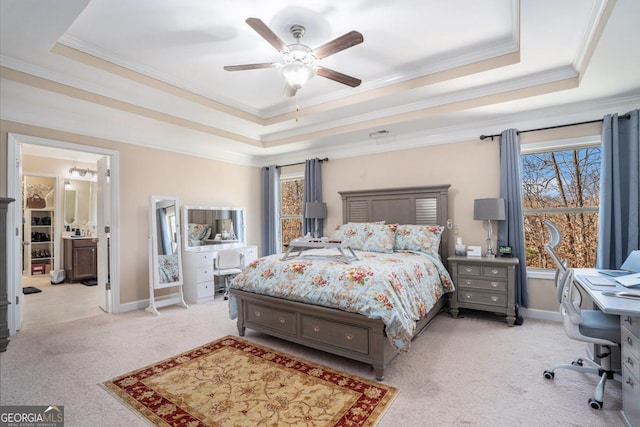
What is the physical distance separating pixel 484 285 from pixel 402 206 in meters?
1.56

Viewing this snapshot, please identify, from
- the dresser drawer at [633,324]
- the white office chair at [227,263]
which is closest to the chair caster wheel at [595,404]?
the dresser drawer at [633,324]

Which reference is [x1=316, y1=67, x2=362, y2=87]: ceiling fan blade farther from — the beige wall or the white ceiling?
the beige wall

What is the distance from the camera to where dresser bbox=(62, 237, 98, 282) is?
643cm

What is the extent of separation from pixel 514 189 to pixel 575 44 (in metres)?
1.74

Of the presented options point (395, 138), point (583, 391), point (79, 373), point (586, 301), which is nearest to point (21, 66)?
point (79, 373)

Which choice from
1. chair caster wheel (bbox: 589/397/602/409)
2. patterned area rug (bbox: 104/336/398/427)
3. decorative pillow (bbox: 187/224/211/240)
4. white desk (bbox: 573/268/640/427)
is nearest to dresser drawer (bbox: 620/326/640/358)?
white desk (bbox: 573/268/640/427)

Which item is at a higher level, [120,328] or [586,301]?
[586,301]

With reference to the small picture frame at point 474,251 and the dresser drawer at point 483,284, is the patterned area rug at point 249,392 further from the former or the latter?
the small picture frame at point 474,251

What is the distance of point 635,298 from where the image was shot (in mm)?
1952

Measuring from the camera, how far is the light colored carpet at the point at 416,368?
2068 mm

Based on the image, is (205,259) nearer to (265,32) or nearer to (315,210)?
(315,210)

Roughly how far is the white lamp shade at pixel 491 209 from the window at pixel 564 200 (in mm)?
510

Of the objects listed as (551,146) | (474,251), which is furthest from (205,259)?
(551,146)

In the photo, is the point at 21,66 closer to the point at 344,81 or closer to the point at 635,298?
the point at 344,81
